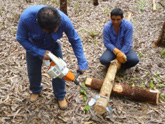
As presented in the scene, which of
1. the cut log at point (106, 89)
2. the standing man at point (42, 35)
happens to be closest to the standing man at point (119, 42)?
the cut log at point (106, 89)

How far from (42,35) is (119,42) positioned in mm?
1884

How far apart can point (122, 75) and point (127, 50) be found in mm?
535

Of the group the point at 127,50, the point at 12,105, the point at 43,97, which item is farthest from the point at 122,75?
the point at 12,105

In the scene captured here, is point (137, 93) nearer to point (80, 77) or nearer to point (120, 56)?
point (120, 56)

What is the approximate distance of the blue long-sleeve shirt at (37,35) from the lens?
6.18 feet

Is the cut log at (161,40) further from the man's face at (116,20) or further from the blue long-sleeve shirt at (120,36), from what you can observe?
the man's face at (116,20)

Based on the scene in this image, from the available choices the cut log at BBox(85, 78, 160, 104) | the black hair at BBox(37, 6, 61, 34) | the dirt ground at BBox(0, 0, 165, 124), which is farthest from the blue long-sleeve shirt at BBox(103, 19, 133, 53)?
the black hair at BBox(37, 6, 61, 34)

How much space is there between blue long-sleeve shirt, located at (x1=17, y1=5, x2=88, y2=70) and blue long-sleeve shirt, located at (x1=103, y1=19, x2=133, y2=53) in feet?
4.57

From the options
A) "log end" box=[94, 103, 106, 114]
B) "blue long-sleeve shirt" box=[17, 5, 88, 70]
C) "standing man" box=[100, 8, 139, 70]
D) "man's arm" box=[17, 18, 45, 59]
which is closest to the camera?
"blue long-sleeve shirt" box=[17, 5, 88, 70]

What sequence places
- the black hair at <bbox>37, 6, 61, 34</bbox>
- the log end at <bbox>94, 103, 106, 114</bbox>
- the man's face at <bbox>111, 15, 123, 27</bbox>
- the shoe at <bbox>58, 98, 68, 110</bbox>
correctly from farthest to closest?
1. the man's face at <bbox>111, 15, 123, 27</bbox>
2. the shoe at <bbox>58, 98, 68, 110</bbox>
3. the log end at <bbox>94, 103, 106, 114</bbox>
4. the black hair at <bbox>37, 6, 61, 34</bbox>

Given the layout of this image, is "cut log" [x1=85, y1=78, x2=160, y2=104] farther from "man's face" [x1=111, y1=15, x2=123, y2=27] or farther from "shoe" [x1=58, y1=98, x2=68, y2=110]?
"man's face" [x1=111, y1=15, x2=123, y2=27]

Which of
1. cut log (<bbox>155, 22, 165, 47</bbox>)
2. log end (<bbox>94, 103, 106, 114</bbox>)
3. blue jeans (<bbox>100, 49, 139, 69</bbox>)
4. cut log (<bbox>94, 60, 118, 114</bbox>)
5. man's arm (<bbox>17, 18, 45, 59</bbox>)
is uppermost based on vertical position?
man's arm (<bbox>17, 18, 45, 59</bbox>)

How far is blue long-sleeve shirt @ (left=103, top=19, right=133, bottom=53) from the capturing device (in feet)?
10.9

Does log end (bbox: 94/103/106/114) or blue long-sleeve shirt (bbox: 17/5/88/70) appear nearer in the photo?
blue long-sleeve shirt (bbox: 17/5/88/70)
